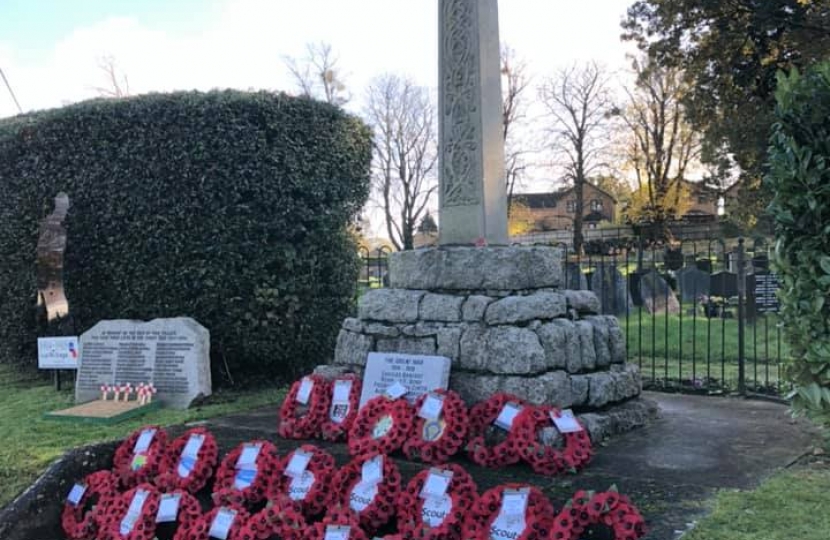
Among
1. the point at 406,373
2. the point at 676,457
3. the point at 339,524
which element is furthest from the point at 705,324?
the point at 339,524

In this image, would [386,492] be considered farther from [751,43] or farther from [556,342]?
[751,43]

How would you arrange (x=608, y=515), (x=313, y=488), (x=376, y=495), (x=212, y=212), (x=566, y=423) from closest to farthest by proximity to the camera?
1. (x=608, y=515)
2. (x=376, y=495)
3. (x=313, y=488)
4. (x=566, y=423)
5. (x=212, y=212)

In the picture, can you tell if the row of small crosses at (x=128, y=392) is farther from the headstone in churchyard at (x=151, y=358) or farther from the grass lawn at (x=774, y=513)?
the grass lawn at (x=774, y=513)

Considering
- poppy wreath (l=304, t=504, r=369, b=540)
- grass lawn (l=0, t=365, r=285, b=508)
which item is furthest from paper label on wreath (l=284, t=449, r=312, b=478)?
grass lawn (l=0, t=365, r=285, b=508)

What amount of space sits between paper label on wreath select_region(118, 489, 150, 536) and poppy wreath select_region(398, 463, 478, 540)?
1.44 m

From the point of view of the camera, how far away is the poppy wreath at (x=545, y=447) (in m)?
3.79

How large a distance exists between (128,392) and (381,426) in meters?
3.53

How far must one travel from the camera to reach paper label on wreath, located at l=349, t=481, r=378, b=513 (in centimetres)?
340

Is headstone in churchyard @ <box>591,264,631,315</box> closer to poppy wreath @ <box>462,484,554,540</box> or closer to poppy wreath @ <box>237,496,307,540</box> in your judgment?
poppy wreath @ <box>462,484,554,540</box>

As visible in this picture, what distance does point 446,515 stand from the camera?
3.14 m

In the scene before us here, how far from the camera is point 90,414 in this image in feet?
20.1

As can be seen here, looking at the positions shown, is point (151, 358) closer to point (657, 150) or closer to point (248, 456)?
point (248, 456)

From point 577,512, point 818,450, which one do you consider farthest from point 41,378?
point 818,450

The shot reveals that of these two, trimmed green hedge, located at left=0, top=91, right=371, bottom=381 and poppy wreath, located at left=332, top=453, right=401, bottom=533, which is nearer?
poppy wreath, located at left=332, top=453, right=401, bottom=533
